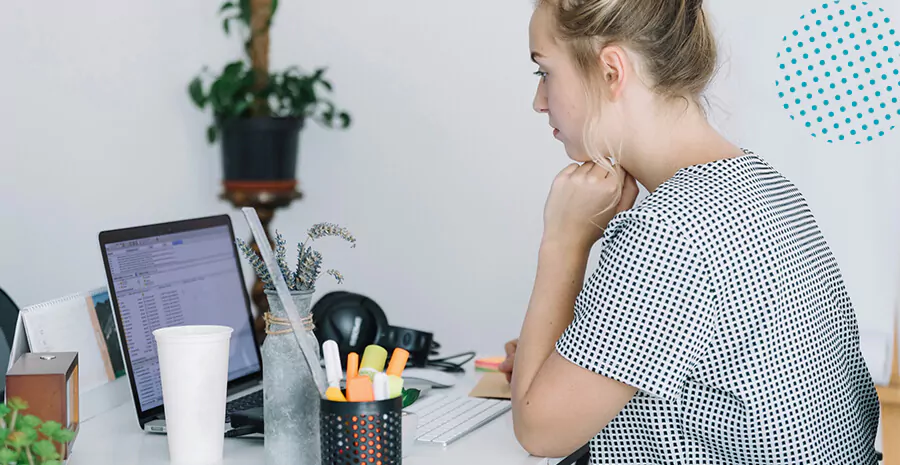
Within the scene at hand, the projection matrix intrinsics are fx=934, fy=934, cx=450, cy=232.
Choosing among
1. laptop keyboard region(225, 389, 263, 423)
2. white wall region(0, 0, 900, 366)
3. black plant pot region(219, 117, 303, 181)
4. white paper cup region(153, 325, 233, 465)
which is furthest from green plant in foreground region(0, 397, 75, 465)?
black plant pot region(219, 117, 303, 181)

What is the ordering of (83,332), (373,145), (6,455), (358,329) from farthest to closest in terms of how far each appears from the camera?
(373,145) → (358,329) → (83,332) → (6,455)

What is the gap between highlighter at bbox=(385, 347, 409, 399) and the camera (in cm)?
102

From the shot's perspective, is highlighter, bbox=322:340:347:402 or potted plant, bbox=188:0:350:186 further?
potted plant, bbox=188:0:350:186

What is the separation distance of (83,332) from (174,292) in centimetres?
14

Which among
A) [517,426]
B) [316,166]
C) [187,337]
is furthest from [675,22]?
[316,166]

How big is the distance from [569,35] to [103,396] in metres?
0.85

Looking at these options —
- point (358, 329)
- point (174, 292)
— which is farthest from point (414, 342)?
point (174, 292)

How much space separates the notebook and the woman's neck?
79cm

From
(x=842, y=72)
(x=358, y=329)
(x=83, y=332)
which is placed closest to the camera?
(x=83, y=332)

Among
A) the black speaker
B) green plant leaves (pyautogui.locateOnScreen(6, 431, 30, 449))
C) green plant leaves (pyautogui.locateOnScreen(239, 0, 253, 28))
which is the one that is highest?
green plant leaves (pyautogui.locateOnScreen(239, 0, 253, 28))

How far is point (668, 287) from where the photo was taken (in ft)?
3.39

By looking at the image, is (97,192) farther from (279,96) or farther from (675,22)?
(675,22)

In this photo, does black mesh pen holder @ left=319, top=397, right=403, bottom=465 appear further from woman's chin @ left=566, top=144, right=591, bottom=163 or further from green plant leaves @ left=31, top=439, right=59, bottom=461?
woman's chin @ left=566, top=144, right=591, bottom=163

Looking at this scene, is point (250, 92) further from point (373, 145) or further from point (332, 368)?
point (332, 368)
